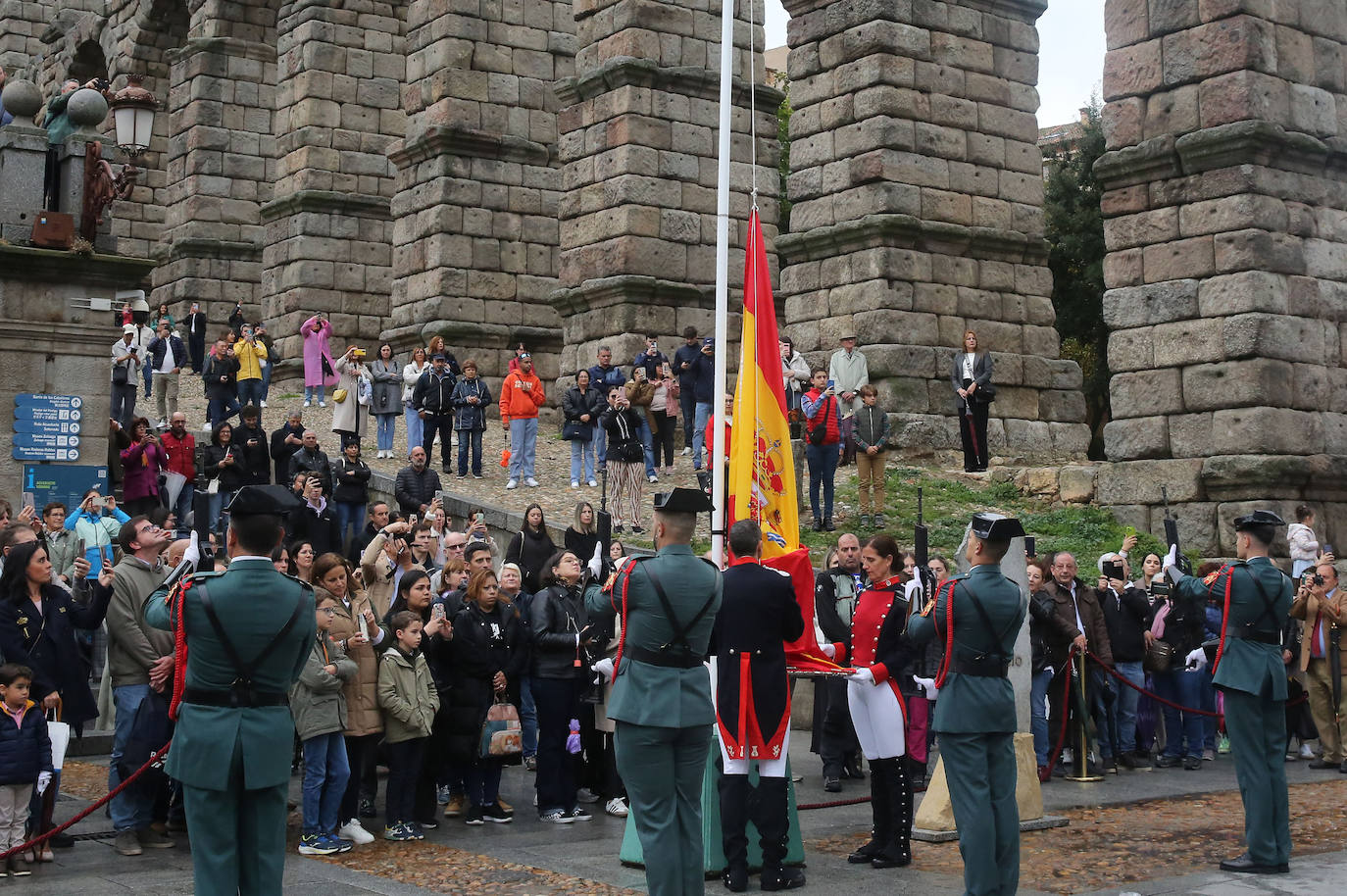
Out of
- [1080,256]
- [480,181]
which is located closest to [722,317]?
[480,181]

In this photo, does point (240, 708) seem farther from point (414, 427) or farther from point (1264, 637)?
point (414, 427)

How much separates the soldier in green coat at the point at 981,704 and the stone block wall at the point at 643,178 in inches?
565

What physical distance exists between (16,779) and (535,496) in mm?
10366

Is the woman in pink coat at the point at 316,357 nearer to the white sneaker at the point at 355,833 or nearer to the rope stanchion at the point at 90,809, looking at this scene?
the white sneaker at the point at 355,833

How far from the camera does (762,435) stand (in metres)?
8.80

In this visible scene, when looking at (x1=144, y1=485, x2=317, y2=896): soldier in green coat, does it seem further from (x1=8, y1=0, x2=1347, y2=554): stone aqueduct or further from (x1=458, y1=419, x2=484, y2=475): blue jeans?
(x1=458, y1=419, x2=484, y2=475): blue jeans

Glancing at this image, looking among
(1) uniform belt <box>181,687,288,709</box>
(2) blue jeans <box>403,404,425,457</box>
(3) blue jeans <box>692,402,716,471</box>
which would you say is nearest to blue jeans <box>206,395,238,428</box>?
(2) blue jeans <box>403,404,425,457</box>

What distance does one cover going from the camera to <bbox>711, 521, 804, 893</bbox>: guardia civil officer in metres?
7.48

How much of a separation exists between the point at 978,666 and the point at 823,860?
63.3 inches

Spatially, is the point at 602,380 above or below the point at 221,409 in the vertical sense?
above

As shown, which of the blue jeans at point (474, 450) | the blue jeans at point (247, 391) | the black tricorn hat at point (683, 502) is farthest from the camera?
the blue jeans at point (247, 391)

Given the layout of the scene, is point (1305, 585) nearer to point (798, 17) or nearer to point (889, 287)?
point (889, 287)

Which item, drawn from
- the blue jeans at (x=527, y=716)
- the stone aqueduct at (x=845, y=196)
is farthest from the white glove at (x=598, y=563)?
the stone aqueduct at (x=845, y=196)

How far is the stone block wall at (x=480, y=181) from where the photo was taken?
81.4 feet
